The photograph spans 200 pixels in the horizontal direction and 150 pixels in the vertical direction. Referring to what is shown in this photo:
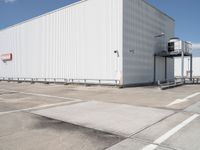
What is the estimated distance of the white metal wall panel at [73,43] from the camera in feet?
73.4

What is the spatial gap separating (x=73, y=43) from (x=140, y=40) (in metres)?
7.84

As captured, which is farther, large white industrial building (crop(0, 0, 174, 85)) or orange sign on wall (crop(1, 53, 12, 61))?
orange sign on wall (crop(1, 53, 12, 61))

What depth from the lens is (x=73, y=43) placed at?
26234mm

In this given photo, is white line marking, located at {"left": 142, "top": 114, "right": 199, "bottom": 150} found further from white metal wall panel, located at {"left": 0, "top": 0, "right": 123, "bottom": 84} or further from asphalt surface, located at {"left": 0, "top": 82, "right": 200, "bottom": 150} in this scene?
white metal wall panel, located at {"left": 0, "top": 0, "right": 123, "bottom": 84}

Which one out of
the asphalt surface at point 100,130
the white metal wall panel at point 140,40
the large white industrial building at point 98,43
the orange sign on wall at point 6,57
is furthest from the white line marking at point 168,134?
the orange sign on wall at point 6,57

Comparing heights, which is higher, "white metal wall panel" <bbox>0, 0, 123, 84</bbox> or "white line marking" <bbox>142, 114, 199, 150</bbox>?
"white metal wall panel" <bbox>0, 0, 123, 84</bbox>

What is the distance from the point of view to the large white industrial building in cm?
2214

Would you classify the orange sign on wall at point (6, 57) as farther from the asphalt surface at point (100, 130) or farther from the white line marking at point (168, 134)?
the white line marking at point (168, 134)

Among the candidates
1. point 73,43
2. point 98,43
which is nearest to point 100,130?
point 98,43

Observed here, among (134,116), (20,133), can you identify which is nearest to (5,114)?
(20,133)

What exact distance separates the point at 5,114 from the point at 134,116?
4889 mm

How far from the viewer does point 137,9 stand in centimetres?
2406

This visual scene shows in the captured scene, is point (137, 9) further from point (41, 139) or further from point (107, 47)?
point (41, 139)

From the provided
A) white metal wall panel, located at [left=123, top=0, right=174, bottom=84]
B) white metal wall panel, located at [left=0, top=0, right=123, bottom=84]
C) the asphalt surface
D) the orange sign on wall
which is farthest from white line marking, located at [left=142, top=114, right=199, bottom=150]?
the orange sign on wall
